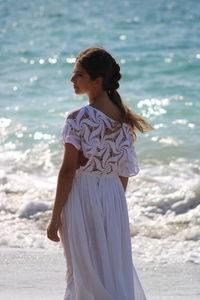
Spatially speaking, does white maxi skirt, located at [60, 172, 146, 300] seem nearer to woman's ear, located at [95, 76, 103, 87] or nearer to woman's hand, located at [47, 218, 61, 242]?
woman's hand, located at [47, 218, 61, 242]

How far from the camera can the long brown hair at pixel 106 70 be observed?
348 centimetres

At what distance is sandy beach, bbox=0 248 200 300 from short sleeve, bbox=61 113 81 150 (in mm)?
1296

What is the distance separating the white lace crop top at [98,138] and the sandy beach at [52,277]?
3.91ft

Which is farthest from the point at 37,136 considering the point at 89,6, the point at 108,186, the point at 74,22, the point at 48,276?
the point at 89,6

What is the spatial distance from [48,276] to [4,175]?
10.3ft

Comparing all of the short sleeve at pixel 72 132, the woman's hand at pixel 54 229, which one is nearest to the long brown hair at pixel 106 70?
the short sleeve at pixel 72 132

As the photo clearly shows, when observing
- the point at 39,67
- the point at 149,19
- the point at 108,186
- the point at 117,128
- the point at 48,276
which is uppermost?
the point at 149,19

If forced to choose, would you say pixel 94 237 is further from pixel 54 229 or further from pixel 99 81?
pixel 99 81

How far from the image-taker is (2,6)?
24.8 meters

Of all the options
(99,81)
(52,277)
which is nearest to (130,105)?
(52,277)

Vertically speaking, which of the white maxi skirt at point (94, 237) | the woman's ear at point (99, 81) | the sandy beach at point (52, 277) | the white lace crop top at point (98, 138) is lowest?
the sandy beach at point (52, 277)

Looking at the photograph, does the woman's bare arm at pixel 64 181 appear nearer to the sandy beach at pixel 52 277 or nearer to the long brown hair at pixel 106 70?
the long brown hair at pixel 106 70

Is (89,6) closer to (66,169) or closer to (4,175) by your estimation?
(4,175)

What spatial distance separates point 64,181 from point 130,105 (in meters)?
7.95
